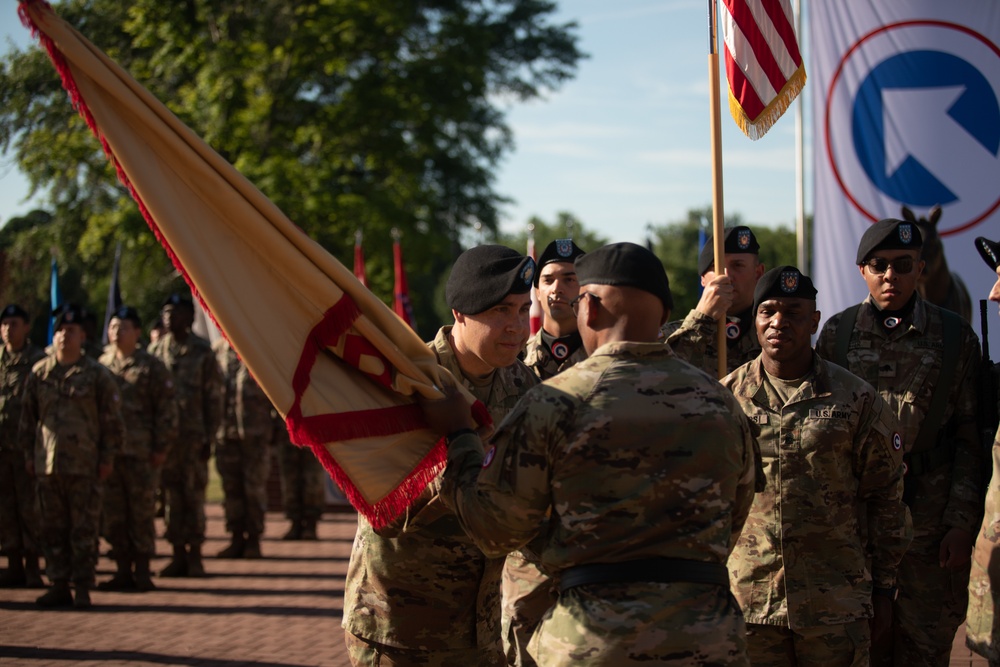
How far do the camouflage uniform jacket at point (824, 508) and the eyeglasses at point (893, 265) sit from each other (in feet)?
3.73

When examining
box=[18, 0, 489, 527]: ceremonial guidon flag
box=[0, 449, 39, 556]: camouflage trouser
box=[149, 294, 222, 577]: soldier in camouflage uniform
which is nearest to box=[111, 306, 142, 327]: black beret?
box=[149, 294, 222, 577]: soldier in camouflage uniform

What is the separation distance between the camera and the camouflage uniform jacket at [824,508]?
4.63 metres

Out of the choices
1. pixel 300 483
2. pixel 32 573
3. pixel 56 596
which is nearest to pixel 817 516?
pixel 56 596

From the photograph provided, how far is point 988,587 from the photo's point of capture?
4.77 meters

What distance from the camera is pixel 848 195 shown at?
9.21 m

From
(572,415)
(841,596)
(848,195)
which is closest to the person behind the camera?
(572,415)

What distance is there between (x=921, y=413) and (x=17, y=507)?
9093 millimetres

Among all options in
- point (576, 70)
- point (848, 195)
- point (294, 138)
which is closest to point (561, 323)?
point (848, 195)

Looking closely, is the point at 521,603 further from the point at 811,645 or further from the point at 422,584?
the point at 811,645

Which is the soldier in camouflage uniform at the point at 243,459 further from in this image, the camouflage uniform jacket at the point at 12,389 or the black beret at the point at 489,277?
A: the black beret at the point at 489,277

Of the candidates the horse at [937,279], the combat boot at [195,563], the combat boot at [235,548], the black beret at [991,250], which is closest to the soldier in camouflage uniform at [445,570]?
the black beret at [991,250]

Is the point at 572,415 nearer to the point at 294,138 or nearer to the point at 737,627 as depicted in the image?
the point at 737,627

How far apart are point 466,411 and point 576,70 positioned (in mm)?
34348

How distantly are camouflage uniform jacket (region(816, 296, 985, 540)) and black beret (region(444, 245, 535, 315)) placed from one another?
2.39 metres
